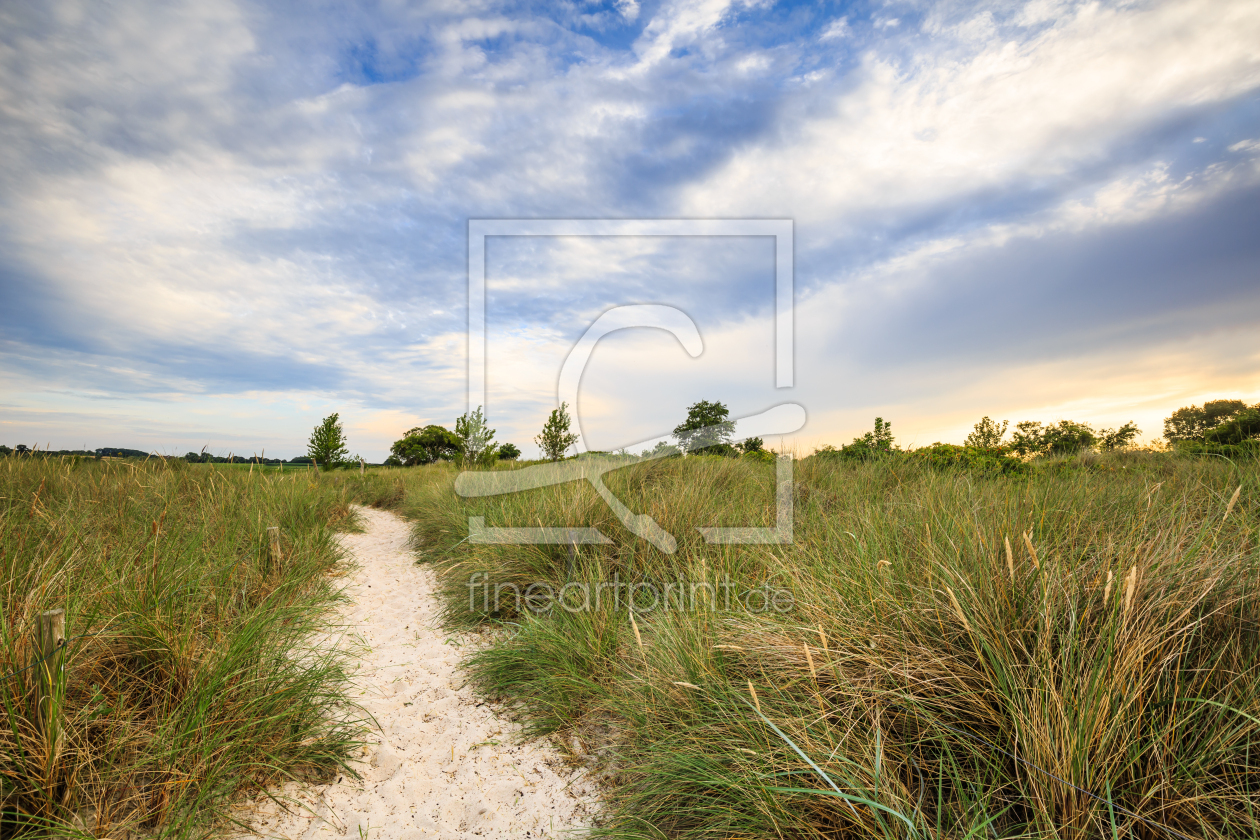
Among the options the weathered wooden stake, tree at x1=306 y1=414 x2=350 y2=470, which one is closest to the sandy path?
the weathered wooden stake

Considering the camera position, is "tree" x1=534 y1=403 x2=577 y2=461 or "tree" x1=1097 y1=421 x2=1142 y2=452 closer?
"tree" x1=1097 y1=421 x2=1142 y2=452

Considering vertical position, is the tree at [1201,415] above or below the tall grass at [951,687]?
above

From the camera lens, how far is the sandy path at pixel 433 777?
2.53 meters

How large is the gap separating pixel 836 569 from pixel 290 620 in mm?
4374

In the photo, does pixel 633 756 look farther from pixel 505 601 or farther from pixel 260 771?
pixel 505 601

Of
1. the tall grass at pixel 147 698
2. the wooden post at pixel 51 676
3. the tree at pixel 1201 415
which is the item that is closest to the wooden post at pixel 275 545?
the tall grass at pixel 147 698

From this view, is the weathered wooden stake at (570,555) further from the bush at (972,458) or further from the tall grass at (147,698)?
the bush at (972,458)

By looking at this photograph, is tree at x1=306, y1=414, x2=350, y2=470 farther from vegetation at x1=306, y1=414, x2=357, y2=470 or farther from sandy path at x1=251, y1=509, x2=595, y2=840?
sandy path at x1=251, y1=509, x2=595, y2=840

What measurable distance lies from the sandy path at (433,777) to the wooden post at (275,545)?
1.33m

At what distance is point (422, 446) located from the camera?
134 feet

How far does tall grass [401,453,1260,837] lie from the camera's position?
5.37 ft

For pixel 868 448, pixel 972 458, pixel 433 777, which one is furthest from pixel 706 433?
pixel 433 777

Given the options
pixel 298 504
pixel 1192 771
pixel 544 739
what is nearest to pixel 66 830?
pixel 544 739

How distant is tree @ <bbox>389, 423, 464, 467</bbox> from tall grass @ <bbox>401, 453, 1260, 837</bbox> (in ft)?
130
